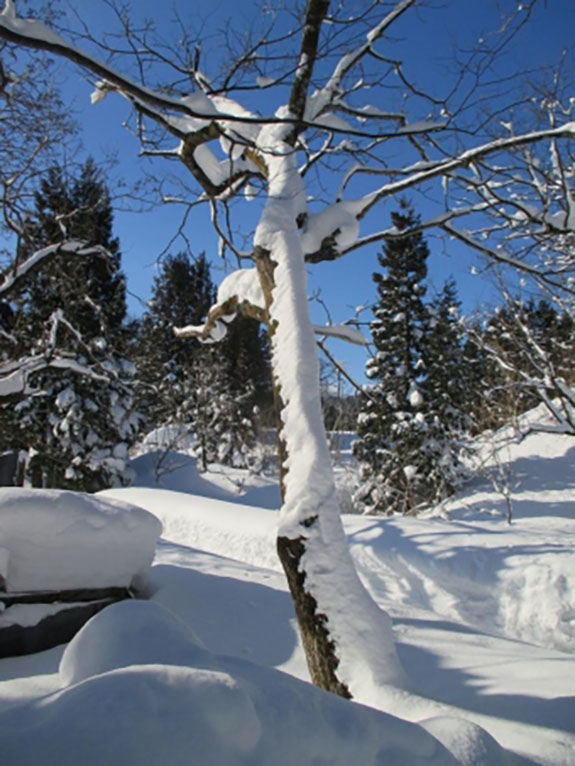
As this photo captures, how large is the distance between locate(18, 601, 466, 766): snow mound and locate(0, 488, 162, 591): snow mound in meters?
3.08

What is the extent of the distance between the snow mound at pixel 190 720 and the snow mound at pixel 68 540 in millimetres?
3080

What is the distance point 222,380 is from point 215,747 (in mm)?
26275

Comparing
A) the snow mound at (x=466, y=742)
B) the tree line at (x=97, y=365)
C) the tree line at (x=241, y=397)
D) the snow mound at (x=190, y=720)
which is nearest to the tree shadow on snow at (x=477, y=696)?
the snow mound at (x=466, y=742)

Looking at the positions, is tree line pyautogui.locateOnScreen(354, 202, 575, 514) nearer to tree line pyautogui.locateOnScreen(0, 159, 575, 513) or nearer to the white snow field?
tree line pyautogui.locateOnScreen(0, 159, 575, 513)

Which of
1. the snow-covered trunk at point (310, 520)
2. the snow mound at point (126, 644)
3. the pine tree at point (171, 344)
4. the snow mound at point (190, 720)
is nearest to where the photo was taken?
the snow mound at point (190, 720)

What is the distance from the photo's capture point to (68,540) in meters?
4.34

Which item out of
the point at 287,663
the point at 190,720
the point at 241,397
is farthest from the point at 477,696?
the point at 241,397

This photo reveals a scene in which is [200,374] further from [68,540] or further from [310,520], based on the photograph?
[310,520]

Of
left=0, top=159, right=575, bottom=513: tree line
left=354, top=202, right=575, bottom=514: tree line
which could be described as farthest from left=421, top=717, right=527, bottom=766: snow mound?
left=354, top=202, right=575, bottom=514: tree line

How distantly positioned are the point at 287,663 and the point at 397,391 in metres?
16.2

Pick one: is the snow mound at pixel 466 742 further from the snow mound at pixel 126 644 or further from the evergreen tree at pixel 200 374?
the evergreen tree at pixel 200 374

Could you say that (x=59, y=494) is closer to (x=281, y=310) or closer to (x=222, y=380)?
(x=281, y=310)

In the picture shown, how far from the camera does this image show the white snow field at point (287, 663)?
39.3 inches

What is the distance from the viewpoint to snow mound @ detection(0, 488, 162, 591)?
4.12 metres
